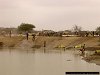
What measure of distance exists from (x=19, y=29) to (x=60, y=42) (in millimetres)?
54151

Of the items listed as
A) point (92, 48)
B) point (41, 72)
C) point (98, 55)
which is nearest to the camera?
point (41, 72)

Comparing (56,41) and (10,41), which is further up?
(56,41)

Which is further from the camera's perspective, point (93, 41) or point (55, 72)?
point (93, 41)

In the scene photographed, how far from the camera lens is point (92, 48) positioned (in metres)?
73.2

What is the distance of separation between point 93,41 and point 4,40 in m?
30.9

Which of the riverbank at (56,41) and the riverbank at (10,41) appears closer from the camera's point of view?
the riverbank at (56,41)

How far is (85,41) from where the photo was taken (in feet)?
279

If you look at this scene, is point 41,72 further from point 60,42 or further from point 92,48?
point 60,42

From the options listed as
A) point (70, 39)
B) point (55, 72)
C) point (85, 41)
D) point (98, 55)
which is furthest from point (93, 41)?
point (55, 72)

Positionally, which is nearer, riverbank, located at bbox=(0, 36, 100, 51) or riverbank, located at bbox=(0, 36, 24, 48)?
riverbank, located at bbox=(0, 36, 100, 51)

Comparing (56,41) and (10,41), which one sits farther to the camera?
(10,41)

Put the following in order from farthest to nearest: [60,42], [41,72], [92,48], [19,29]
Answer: [19,29], [60,42], [92,48], [41,72]

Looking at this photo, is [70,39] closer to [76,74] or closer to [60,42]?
[60,42]

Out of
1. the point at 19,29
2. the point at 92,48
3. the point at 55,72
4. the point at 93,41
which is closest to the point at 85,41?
the point at 93,41
